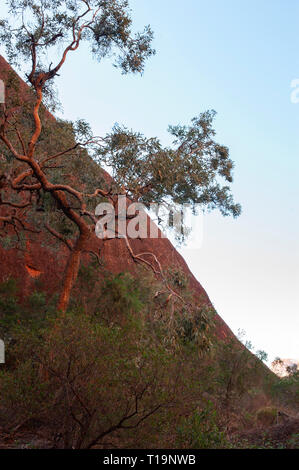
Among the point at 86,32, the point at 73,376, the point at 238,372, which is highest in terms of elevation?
the point at 86,32

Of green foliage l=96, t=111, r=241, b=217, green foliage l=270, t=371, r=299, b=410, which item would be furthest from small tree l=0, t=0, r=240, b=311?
green foliage l=270, t=371, r=299, b=410

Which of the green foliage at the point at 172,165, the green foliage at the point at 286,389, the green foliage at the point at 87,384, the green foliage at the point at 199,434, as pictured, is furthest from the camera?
the green foliage at the point at 286,389

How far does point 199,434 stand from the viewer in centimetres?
523

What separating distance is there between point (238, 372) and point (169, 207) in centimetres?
679

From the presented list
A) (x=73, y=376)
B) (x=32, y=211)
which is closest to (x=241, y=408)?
(x=32, y=211)

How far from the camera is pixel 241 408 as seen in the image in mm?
14641

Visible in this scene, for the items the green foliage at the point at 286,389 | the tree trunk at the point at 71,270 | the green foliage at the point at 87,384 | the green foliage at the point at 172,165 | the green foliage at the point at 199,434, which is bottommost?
the green foliage at the point at 286,389

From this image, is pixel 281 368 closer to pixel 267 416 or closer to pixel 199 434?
pixel 267 416

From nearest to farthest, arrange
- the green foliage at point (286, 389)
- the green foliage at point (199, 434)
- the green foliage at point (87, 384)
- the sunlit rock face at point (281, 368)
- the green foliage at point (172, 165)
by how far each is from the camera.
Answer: the green foliage at point (199, 434)
the green foliage at point (87, 384)
the green foliage at point (172, 165)
the green foliage at point (286, 389)
the sunlit rock face at point (281, 368)

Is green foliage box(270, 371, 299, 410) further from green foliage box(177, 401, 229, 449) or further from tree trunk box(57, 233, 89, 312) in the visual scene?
green foliage box(177, 401, 229, 449)

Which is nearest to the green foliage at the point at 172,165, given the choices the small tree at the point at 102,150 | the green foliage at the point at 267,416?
the small tree at the point at 102,150

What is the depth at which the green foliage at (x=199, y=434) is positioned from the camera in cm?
520

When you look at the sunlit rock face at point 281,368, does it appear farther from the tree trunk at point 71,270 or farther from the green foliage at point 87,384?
the green foliage at point 87,384

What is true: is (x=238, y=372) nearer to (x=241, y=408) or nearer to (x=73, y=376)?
(x=241, y=408)
